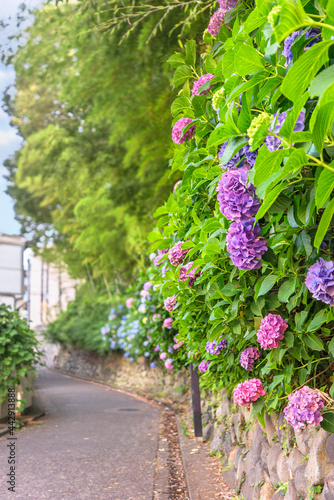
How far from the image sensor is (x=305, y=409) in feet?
5.81

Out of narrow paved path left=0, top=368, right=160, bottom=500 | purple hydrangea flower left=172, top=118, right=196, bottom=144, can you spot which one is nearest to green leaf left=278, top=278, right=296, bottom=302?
purple hydrangea flower left=172, top=118, right=196, bottom=144

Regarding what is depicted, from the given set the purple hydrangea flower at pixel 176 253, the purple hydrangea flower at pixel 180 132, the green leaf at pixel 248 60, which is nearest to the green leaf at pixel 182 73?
the purple hydrangea flower at pixel 180 132

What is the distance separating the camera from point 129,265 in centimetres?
1380

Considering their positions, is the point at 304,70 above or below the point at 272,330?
above

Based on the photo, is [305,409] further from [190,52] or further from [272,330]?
[190,52]

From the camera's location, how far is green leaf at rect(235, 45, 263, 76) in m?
1.21

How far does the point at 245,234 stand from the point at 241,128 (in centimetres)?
36

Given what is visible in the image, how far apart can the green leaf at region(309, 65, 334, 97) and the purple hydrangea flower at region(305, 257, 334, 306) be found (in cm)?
77

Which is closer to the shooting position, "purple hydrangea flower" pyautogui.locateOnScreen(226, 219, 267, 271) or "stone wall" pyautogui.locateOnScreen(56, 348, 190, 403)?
"purple hydrangea flower" pyautogui.locateOnScreen(226, 219, 267, 271)

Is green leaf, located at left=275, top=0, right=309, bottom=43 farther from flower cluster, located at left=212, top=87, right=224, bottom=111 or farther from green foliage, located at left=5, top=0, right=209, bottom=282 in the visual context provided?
green foliage, located at left=5, top=0, right=209, bottom=282

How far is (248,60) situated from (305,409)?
1282 millimetres

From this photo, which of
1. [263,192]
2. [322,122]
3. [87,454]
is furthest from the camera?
[87,454]

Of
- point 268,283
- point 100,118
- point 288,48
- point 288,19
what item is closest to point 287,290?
point 268,283

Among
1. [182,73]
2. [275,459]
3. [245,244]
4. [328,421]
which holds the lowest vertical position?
[275,459]
